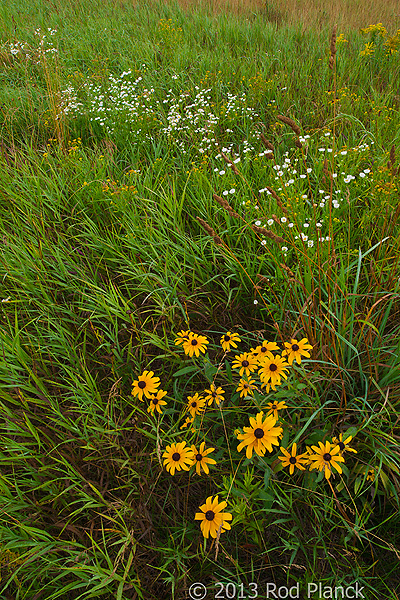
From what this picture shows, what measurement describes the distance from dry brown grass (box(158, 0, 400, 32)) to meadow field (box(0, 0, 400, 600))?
83cm

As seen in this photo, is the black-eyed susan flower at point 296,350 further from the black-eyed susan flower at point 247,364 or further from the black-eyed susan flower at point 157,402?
the black-eyed susan flower at point 157,402

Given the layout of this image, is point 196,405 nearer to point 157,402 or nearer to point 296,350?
point 157,402

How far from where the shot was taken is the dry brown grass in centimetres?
469

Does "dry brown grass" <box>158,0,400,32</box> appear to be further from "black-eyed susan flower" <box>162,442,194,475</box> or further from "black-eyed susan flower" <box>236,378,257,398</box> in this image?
"black-eyed susan flower" <box>162,442,194,475</box>

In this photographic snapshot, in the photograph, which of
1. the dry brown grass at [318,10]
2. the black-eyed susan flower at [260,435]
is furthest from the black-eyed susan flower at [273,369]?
the dry brown grass at [318,10]

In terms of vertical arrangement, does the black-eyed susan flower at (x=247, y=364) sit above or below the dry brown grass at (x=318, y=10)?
below

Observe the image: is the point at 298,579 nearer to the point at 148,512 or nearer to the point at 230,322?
the point at 148,512

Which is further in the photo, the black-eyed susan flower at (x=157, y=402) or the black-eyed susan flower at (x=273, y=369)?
the black-eyed susan flower at (x=157, y=402)

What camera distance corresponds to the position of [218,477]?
143 cm

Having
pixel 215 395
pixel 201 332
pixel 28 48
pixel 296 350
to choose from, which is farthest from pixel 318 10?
pixel 215 395

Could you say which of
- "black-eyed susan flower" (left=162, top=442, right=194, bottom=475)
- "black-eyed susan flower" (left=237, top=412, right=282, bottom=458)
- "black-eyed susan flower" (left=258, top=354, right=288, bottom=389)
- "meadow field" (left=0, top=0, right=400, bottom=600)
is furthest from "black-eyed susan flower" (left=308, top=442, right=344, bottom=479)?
"black-eyed susan flower" (left=162, top=442, right=194, bottom=475)

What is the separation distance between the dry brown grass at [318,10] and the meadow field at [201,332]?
32.6 inches

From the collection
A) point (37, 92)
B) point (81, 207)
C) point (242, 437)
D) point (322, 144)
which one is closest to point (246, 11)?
point (37, 92)

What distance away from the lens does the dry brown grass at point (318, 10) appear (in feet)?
15.4
